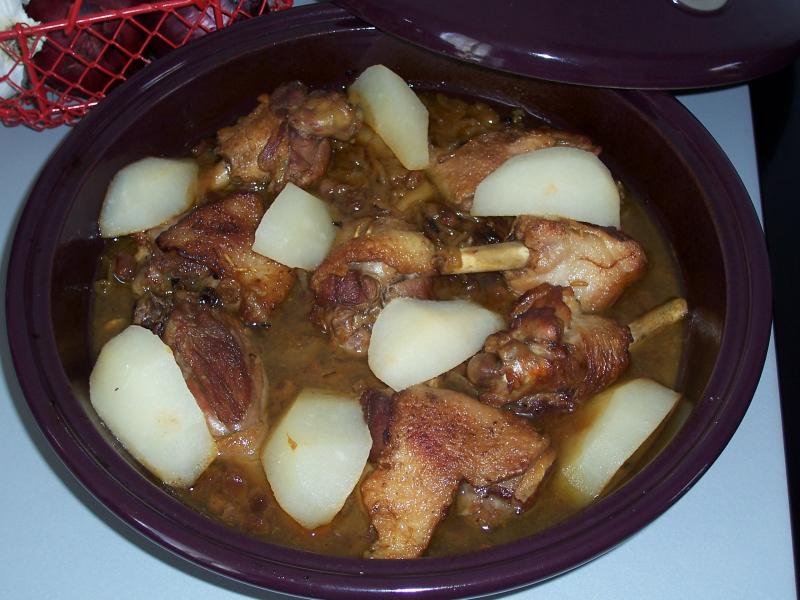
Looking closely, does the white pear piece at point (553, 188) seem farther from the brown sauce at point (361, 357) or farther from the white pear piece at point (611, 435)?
the white pear piece at point (611, 435)

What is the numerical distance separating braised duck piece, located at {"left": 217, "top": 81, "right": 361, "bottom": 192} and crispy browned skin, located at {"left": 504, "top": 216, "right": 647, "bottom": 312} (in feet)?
1.45

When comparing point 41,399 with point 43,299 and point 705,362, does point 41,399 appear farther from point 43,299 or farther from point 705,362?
point 705,362

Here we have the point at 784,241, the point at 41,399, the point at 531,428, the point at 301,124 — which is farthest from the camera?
the point at 784,241

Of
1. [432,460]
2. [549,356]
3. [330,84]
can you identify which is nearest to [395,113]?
[330,84]

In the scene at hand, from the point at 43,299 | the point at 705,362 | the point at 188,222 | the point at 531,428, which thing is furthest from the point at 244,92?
the point at 705,362

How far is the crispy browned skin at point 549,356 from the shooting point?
1448mm

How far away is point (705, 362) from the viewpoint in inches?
59.8

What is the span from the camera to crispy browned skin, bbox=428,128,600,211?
1.73 metres

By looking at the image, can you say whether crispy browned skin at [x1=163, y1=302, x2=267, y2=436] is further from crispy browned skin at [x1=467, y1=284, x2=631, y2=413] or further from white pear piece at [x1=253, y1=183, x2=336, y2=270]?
crispy browned skin at [x1=467, y1=284, x2=631, y2=413]

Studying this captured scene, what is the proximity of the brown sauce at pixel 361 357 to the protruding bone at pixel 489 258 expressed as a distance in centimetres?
7

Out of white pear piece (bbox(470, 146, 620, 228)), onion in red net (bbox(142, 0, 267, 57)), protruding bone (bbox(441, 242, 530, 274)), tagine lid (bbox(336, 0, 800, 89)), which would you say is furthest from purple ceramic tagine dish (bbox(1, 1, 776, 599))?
protruding bone (bbox(441, 242, 530, 274))

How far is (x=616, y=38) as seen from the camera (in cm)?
136

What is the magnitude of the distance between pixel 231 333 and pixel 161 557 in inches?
17.9

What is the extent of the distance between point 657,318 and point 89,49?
140cm
